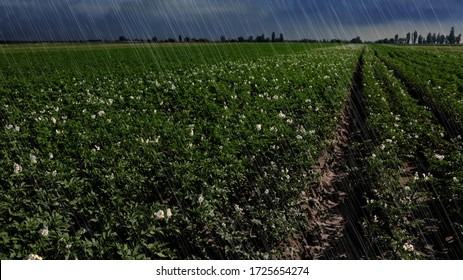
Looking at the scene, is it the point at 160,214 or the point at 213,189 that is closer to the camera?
the point at 160,214

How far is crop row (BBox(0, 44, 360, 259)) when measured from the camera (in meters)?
3.62

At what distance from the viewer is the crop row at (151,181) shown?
11.9 ft

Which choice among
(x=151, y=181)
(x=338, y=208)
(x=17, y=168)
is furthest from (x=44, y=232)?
(x=338, y=208)

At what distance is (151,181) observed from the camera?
4.91 metres

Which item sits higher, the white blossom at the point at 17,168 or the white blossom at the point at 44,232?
the white blossom at the point at 17,168

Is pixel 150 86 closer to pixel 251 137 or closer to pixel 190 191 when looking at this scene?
pixel 251 137

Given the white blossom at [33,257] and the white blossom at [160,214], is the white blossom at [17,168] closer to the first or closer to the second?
the white blossom at [33,257]

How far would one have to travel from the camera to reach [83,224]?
13.1ft

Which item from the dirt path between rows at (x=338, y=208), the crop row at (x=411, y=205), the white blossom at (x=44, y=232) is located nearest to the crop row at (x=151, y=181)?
the white blossom at (x=44, y=232)

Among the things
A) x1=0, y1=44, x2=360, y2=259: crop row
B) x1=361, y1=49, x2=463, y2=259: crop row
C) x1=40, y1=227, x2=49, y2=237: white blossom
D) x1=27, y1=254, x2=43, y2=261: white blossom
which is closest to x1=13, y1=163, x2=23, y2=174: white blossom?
x1=0, y1=44, x2=360, y2=259: crop row

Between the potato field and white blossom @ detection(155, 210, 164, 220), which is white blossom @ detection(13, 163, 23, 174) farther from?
white blossom @ detection(155, 210, 164, 220)

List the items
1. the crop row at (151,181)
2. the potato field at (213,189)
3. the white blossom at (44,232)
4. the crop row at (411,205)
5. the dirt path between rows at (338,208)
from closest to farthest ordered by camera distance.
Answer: the white blossom at (44,232), the crop row at (151,181), the potato field at (213,189), the crop row at (411,205), the dirt path between rows at (338,208)

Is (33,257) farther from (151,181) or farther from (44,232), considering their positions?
(151,181)
